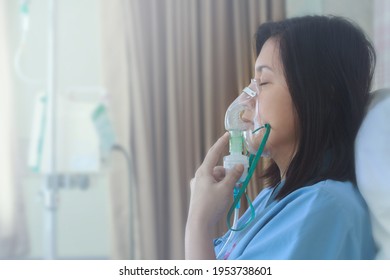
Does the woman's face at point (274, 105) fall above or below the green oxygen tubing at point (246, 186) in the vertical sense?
above

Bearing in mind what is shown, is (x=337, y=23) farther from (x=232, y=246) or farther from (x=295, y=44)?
(x=232, y=246)

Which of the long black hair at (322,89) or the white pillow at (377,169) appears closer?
the white pillow at (377,169)

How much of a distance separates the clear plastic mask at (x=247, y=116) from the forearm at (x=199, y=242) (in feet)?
0.71

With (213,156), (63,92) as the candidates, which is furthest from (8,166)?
(213,156)

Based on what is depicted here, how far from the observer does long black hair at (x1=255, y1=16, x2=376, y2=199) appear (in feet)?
2.52

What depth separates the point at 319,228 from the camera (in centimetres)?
64

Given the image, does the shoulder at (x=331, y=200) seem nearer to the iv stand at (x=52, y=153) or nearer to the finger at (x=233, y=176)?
the finger at (x=233, y=176)

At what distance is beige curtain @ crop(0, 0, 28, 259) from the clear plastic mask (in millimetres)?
1273

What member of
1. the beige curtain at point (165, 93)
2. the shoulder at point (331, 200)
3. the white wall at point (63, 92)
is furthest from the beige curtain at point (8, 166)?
the shoulder at point (331, 200)

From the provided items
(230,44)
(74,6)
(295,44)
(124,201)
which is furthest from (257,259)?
(74,6)

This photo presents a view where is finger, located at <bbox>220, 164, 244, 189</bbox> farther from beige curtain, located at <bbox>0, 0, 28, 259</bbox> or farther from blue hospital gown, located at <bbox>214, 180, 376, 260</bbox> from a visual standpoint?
beige curtain, located at <bbox>0, 0, 28, 259</bbox>

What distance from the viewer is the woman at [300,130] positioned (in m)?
0.70

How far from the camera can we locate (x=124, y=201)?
5.36 feet

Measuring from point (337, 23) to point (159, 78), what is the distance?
853 millimetres
